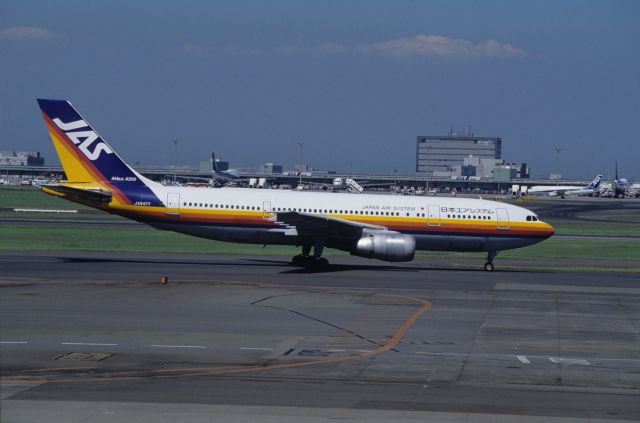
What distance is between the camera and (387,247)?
41.0m

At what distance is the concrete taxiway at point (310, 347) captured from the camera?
51.2ft

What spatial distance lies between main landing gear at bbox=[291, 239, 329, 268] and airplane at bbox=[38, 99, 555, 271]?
0.05 meters

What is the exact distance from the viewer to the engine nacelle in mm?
41031

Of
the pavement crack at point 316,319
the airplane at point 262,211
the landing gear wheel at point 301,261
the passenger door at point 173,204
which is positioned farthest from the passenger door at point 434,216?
the pavement crack at point 316,319

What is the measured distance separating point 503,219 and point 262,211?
12.5 meters

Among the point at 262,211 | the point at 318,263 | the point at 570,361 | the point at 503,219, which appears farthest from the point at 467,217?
the point at 570,361

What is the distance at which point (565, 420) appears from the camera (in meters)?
14.9

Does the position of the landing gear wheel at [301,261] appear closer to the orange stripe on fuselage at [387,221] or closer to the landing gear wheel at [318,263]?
the landing gear wheel at [318,263]

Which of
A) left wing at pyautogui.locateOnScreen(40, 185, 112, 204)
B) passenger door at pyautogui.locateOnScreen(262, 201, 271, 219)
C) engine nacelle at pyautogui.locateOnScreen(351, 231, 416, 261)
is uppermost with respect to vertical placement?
left wing at pyautogui.locateOnScreen(40, 185, 112, 204)

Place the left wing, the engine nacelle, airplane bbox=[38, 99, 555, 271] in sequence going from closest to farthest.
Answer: the engine nacelle < the left wing < airplane bbox=[38, 99, 555, 271]

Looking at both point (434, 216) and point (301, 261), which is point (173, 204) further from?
point (434, 216)

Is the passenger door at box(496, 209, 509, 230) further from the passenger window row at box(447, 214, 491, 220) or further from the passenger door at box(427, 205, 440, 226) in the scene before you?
the passenger door at box(427, 205, 440, 226)

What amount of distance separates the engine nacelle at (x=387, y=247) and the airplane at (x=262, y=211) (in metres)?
1.02

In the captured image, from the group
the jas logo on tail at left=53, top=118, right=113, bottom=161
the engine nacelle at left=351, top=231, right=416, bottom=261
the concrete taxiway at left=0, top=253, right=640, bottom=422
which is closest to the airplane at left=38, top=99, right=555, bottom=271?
the jas logo on tail at left=53, top=118, right=113, bottom=161
